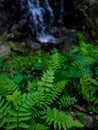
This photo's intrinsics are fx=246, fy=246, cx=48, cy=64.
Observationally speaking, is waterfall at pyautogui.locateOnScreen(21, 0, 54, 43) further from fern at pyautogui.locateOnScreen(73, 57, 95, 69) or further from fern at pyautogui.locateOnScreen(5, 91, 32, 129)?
fern at pyautogui.locateOnScreen(5, 91, 32, 129)

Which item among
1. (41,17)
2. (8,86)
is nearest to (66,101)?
(8,86)

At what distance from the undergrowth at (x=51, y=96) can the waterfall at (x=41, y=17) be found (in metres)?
6.47

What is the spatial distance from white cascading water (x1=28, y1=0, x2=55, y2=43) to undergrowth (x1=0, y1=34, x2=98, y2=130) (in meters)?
6.45

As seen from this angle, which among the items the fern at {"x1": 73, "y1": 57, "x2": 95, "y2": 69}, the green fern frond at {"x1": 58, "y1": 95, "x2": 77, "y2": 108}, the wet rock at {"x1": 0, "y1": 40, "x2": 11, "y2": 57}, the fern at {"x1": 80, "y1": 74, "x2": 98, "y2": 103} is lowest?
the green fern frond at {"x1": 58, "y1": 95, "x2": 77, "y2": 108}

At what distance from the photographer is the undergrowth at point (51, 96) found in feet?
7.15

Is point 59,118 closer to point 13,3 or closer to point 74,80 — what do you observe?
point 74,80

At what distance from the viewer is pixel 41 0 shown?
10594 millimetres

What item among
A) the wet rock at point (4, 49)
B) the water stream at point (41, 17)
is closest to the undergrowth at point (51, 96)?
the wet rock at point (4, 49)

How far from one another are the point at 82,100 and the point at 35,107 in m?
0.87

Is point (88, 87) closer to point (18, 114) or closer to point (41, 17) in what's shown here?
point (18, 114)

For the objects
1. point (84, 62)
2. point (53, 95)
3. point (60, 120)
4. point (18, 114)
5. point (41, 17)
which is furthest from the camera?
point (41, 17)

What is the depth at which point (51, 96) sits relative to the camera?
263 centimetres

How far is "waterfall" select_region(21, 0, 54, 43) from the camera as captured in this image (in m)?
10.3

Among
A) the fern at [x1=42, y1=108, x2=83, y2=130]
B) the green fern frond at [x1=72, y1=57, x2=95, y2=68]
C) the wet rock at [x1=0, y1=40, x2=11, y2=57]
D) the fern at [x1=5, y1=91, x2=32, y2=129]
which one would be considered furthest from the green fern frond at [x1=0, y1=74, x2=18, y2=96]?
the wet rock at [x1=0, y1=40, x2=11, y2=57]
